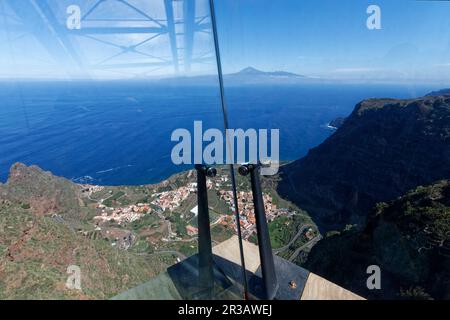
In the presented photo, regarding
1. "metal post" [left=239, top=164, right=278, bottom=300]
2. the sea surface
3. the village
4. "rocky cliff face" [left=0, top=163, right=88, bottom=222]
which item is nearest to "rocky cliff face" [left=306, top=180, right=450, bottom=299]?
"metal post" [left=239, top=164, right=278, bottom=300]

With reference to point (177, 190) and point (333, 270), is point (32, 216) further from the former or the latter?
point (333, 270)

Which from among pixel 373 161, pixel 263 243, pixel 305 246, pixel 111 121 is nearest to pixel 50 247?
pixel 111 121

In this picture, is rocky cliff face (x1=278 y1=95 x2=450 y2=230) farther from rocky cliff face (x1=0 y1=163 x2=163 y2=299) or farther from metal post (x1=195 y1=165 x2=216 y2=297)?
metal post (x1=195 y1=165 x2=216 y2=297)

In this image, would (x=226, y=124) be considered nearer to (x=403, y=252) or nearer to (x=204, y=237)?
(x=204, y=237)

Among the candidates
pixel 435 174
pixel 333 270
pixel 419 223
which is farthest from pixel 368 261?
pixel 435 174

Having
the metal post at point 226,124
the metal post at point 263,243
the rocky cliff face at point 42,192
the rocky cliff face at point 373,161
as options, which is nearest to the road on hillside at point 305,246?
the rocky cliff face at point 373,161

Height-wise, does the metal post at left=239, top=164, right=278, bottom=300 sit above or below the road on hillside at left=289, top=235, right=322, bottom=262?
above
